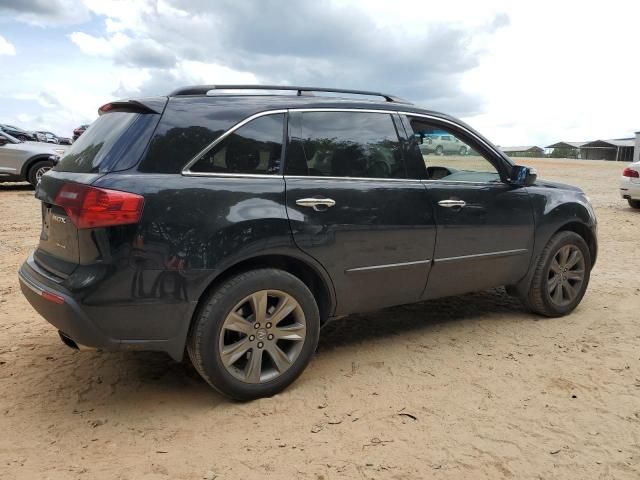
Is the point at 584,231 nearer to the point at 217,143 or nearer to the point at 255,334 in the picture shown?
the point at 255,334

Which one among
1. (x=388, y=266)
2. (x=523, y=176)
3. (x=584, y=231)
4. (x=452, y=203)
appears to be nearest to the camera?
(x=388, y=266)

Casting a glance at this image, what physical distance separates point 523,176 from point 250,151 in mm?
2331

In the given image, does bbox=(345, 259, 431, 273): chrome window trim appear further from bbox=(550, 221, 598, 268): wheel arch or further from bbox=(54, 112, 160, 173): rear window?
bbox=(550, 221, 598, 268): wheel arch

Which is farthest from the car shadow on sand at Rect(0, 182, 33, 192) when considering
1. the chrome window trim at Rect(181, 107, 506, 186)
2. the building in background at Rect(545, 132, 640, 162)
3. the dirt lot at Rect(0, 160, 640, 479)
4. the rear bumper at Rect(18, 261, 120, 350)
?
the building in background at Rect(545, 132, 640, 162)

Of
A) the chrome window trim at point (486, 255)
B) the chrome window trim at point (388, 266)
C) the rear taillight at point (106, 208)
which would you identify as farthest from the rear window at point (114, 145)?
the chrome window trim at point (486, 255)

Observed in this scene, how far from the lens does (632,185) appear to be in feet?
41.7

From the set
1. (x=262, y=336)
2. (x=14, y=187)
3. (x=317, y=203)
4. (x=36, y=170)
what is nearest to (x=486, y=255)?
(x=317, y=203)

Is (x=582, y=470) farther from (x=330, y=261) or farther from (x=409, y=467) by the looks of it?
(x=330, y=261)

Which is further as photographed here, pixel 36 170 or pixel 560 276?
pixel 36 170

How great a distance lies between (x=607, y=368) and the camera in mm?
3875

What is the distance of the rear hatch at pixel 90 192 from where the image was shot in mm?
2895

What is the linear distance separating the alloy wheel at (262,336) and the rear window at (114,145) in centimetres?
101

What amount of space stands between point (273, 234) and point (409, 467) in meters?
1.43

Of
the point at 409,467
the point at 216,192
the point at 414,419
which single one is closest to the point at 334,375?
the point at 414,419
